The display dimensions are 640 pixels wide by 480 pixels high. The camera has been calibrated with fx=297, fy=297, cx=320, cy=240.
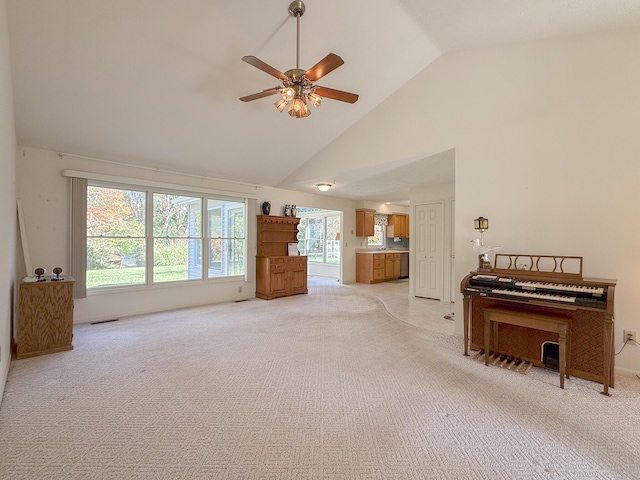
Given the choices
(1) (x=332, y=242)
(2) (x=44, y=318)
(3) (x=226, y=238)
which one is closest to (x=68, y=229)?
(2) (x=44, y=318)

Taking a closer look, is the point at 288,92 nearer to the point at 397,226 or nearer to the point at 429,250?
the point at 429,250

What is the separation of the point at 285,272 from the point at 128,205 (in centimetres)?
301

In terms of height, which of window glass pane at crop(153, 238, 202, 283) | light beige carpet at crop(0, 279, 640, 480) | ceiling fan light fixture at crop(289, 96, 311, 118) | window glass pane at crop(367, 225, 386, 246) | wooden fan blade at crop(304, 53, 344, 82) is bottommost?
light beige carpet at crop(0, 279, 640, 480)

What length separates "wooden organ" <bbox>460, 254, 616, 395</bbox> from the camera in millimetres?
2428

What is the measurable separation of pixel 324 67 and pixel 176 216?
152 inches

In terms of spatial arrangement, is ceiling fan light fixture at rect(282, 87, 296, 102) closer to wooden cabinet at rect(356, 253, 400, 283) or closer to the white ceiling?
the white ceiling

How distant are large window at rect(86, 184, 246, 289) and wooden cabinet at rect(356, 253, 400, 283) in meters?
3.52

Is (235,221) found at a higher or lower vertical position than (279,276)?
higher

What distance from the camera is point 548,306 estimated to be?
2.75m

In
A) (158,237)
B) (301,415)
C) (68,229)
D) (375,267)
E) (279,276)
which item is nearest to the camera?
(301,415)

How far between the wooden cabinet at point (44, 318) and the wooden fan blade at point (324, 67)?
330 cm

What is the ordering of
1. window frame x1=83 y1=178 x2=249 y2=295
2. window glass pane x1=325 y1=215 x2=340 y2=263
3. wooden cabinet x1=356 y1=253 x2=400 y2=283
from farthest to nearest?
1. window glass pane x1=325 y1=215 x2=340 y2=263
2. wooden cabinet x1=356 y1=253 x2=400 y2=283
3. window frame x1=83 y1=178 x2=249 y2=295

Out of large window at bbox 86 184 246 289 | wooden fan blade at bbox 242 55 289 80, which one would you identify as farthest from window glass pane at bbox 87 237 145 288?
wooden fan blade at bbox 242 55 289 80

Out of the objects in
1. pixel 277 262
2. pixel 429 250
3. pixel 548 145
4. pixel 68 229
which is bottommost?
pixel 277 262
